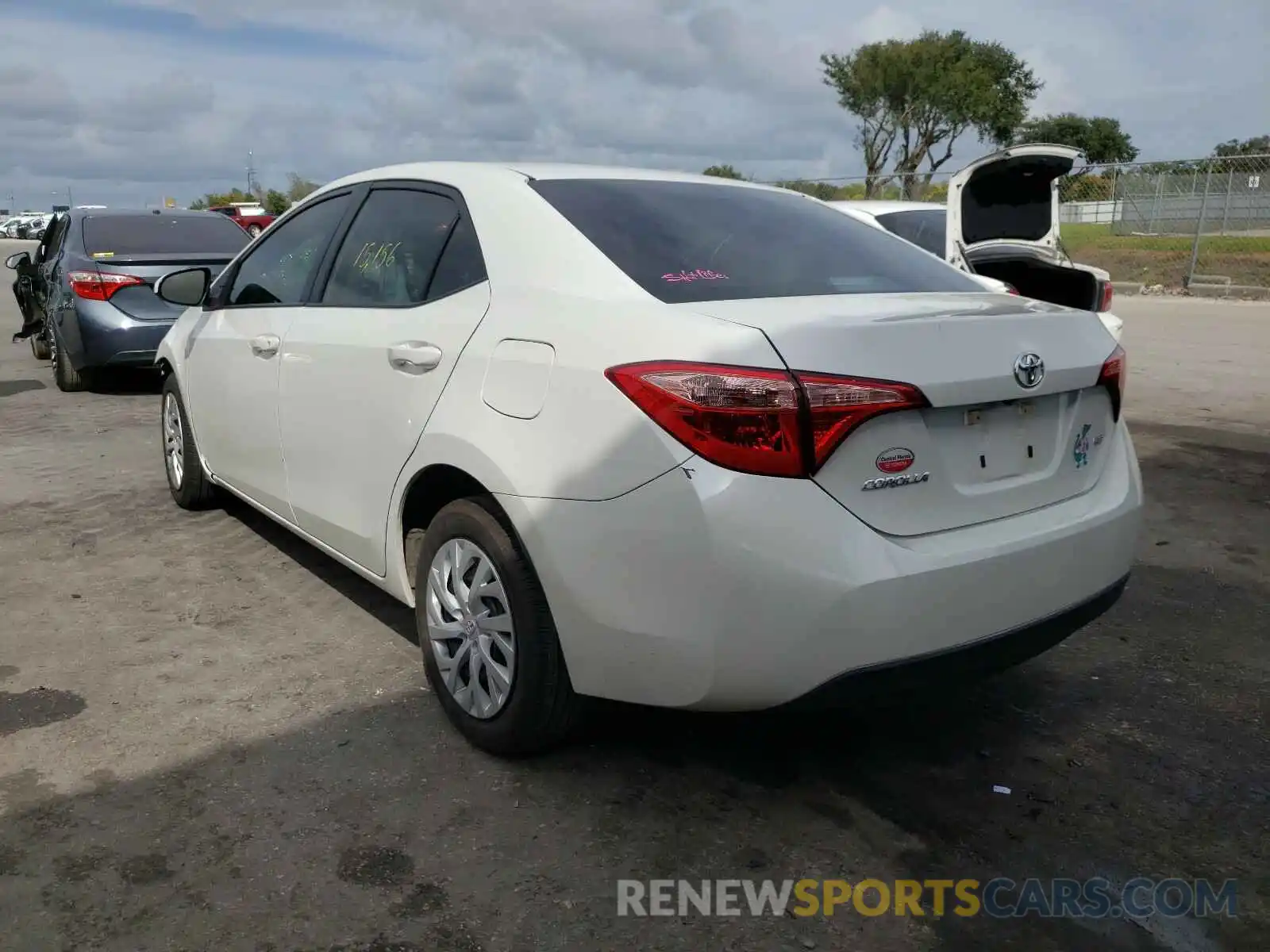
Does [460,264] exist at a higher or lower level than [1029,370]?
higher

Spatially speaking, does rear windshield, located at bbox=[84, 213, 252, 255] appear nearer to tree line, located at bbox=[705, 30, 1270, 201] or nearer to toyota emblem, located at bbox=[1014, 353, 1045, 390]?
toyota emblem, located at bbox=[1014, 353, 1045, 390]

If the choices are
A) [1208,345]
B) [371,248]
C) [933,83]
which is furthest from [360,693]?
[933,83]

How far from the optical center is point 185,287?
4.99 meters

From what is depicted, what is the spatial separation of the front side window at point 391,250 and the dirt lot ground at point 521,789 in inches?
49.2

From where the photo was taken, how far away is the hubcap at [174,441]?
5484mm

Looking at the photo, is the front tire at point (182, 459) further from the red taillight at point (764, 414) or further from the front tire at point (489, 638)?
the red taillight at point (764, 414)

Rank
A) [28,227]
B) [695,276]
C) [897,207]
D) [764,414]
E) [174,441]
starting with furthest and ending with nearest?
1. [28,227]
2. [897,207]
3. [174,441]
4. [695,276]
5. [764,414]

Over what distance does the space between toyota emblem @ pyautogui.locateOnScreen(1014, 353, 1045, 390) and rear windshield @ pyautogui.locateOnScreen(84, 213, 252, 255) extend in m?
8.09

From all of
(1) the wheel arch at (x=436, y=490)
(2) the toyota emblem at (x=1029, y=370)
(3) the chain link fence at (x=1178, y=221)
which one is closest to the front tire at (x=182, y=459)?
(1) the wheel arch at (x=436, y=490)

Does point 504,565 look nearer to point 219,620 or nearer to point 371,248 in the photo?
point 371,248

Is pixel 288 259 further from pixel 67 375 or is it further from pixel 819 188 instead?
pixel 819 188

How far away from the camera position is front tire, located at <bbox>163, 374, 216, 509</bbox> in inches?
212

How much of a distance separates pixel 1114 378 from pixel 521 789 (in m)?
1.99

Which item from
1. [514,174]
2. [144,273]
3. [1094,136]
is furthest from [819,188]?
[1094,136]
